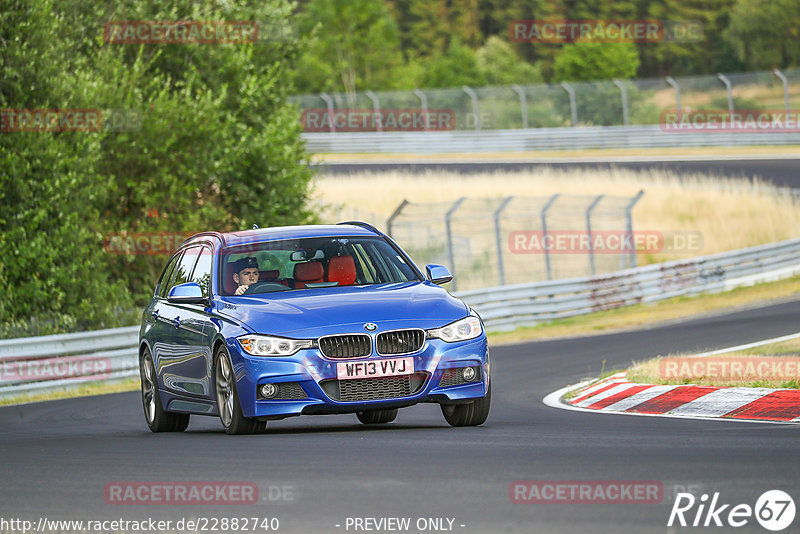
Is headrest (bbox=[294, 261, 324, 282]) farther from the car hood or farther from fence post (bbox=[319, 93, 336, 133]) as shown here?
fence post (bbox=[319, 93, 336, 133])

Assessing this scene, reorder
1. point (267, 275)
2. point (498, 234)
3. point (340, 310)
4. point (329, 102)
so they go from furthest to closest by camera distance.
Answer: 1. point (329, 102)
2. point (498, 234)
3. point (267, 275)
4. point (340, 310)

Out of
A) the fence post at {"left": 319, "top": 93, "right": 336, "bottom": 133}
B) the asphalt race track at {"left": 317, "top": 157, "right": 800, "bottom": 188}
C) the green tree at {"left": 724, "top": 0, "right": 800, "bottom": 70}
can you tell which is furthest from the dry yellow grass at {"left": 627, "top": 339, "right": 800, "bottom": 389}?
the green tree at {"left": 724, "top": 0, "right": 800, "bottom": 70}

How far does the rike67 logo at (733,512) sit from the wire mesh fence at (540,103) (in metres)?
45.0

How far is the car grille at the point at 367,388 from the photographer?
31.7 feet

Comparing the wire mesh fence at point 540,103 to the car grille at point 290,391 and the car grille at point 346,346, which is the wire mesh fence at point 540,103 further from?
the car grille at point 290,391

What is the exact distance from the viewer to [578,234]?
34875 millimetres

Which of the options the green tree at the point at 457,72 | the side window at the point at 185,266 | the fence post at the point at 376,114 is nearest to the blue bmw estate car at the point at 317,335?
the side window at the point at 185,266

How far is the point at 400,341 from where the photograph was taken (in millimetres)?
9758

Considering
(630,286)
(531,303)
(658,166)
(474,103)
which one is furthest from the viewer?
(474,103)

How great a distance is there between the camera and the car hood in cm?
971

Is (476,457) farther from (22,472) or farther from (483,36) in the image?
(483,36)

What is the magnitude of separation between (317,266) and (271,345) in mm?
1400

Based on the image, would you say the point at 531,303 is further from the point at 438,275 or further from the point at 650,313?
the point at 438,275

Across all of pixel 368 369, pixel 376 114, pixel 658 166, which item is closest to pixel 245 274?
pixel 368 369
